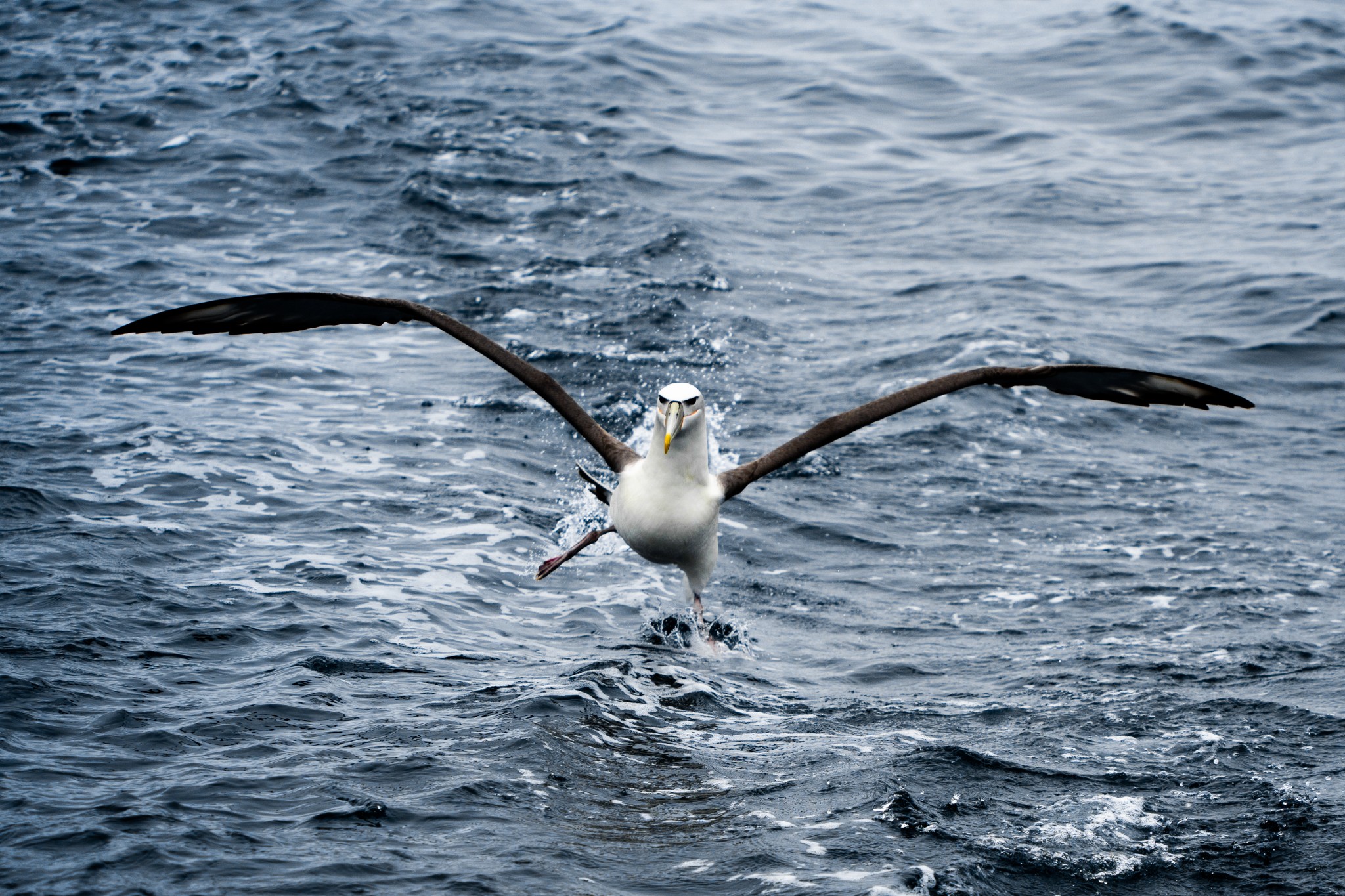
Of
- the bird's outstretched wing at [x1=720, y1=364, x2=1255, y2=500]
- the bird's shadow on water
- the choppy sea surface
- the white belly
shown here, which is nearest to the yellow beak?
the white belly

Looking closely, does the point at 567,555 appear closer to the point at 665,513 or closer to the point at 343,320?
the point at 665,513

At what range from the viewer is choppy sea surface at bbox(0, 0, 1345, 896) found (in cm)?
669

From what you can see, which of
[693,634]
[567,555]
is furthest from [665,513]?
[567,555]

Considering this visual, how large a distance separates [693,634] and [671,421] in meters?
2.13

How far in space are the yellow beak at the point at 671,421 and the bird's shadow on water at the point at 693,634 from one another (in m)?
1.93

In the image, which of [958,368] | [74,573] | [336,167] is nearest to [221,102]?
[336,167]

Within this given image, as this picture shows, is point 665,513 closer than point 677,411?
No

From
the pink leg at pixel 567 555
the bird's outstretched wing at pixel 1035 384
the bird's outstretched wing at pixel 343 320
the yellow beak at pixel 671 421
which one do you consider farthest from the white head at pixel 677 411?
the pink leg at pixel 567 555

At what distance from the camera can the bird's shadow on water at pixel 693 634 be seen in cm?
941

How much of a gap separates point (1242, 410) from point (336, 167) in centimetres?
1277

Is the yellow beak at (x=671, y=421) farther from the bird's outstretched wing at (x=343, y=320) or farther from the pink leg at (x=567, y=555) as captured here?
the pink leg at (x=567, y=555)

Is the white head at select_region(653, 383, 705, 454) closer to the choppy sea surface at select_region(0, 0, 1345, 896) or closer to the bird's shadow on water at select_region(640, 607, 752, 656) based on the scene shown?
the choppy sea surface at select_region(0, 0, 1345, 896)

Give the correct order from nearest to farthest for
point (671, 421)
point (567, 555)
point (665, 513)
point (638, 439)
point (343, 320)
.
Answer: point (671, 421)
point (665, 513)
point (343, 320)
point (567, 555)
point (638, 439)

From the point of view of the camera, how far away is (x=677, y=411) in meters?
7.98
